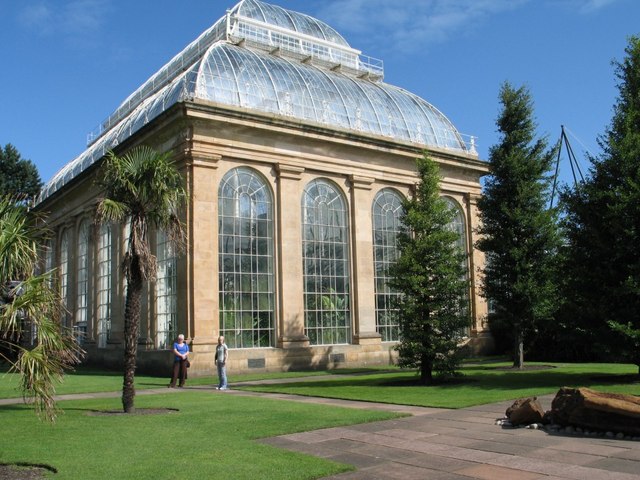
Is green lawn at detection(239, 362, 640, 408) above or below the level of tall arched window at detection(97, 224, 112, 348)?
below

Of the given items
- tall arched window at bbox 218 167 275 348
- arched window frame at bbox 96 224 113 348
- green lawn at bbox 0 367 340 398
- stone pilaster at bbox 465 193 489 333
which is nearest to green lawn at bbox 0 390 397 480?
green lawn at bbox 0 367 340 398

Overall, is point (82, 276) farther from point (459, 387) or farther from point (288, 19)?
point (459, 387)

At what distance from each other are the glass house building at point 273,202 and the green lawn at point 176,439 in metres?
10.9

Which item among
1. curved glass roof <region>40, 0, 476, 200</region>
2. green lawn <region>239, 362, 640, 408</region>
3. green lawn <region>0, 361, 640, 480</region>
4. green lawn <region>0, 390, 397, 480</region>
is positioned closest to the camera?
green lawn <region>0, 390, 397, 480</region>

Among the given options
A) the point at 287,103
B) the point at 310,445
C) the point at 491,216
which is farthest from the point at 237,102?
the point at 310,445

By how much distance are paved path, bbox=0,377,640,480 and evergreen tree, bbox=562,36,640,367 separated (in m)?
7.98

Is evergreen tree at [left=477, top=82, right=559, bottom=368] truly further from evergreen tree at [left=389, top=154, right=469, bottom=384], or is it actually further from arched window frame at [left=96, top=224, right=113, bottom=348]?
arched window frame at [left=96, top=224, right=113, bottom=348]

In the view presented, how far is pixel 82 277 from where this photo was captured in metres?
39.5

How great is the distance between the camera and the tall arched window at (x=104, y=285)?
35.1 meters

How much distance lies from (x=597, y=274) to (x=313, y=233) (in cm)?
1446

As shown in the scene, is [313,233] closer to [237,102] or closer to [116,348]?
[237,102]

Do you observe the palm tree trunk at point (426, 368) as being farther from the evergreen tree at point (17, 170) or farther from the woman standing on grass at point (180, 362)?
the evergreen tree at point (17, 170)

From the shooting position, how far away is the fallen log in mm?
10234

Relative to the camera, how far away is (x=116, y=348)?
33.3 meters
